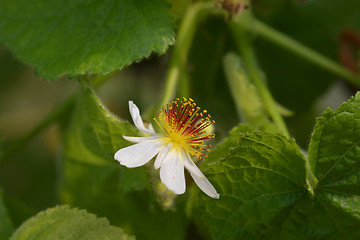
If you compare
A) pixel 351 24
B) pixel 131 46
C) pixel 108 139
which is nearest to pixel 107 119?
pixel 108 139

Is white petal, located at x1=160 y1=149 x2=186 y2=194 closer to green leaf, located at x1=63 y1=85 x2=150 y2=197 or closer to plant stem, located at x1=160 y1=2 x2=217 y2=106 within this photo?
green leaf, located at x1=63 y1=85 x2=150 y2=197

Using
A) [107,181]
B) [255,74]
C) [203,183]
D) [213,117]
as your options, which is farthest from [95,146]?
[213,117]

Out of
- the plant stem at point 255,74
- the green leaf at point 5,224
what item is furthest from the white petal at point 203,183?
the green leaf at point 5,224

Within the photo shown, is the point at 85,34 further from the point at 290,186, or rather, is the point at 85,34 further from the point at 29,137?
the point at 290,186

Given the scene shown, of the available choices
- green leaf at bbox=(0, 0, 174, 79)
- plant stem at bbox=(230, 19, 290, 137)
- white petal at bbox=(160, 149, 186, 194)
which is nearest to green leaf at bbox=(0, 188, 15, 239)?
green leaf at bbox=(0, 0, 174, 79)

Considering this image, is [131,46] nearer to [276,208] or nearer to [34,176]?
[276,208]

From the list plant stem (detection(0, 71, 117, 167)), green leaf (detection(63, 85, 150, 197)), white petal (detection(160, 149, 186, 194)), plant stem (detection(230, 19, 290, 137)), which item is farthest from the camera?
plant stem (detection(0, 71, 117, 167))
